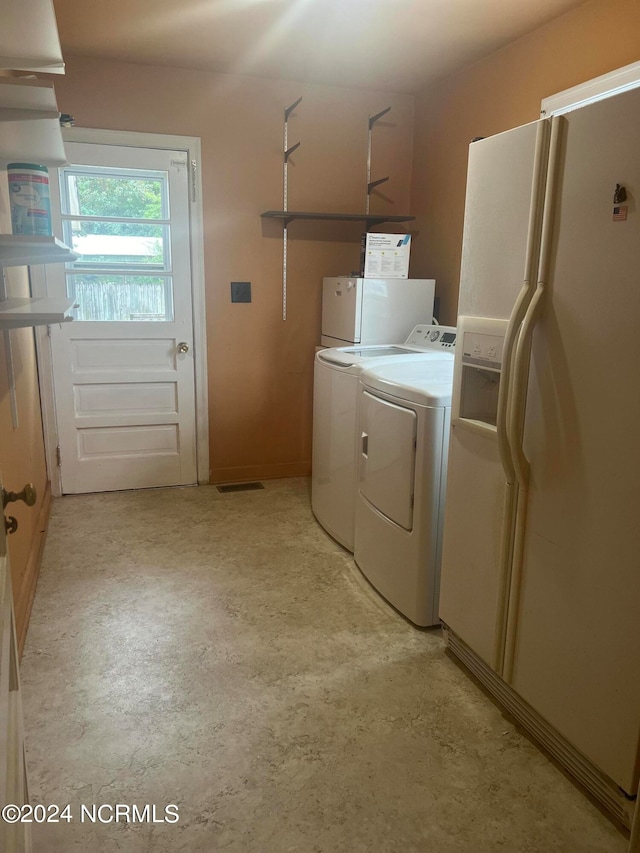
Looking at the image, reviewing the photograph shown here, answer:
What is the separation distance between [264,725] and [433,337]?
2.24 metres

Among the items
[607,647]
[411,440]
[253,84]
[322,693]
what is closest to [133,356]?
[253,84]

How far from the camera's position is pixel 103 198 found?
3.44 m

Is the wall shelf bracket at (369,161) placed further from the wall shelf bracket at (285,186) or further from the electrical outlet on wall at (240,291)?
the electrical outlet on wall at (240,291)

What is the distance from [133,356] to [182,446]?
0.63m

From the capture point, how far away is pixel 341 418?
9.61 feet

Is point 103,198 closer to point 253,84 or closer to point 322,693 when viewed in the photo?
point 253,84

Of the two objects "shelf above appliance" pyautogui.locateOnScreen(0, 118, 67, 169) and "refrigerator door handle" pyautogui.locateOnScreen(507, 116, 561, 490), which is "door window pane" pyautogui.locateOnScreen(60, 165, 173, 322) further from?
"refrigerator door handle" pyautogui.locateOnScreen(507, 116, 561, 490)

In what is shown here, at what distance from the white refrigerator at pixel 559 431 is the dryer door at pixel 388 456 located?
1.04ft

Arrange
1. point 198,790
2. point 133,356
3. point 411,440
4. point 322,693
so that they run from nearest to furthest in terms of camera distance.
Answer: point 198,790 < point 322,693 < point 411,440 < point 133,356

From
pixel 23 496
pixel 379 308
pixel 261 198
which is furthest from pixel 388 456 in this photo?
pixel 261 198

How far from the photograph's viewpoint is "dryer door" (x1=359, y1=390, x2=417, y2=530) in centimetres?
230

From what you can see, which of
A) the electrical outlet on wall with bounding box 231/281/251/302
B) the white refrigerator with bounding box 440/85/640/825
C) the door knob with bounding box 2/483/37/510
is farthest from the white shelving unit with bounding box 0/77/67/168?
the electrical outlet on wall with bounding box 231/281/251/302

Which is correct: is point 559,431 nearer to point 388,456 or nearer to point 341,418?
point 388,456

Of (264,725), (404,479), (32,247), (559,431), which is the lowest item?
(264,725)
